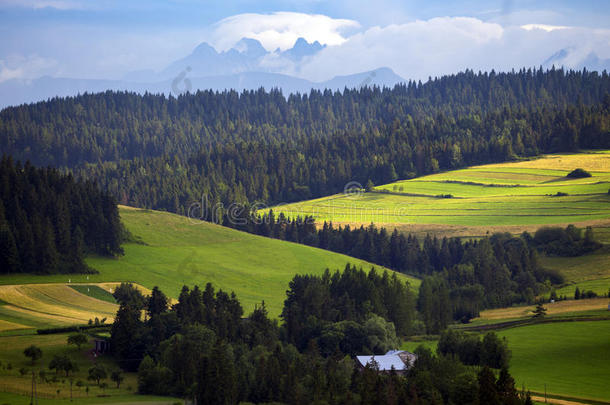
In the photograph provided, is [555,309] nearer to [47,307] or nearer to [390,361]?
[390,361]

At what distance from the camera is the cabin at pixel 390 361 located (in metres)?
69.8

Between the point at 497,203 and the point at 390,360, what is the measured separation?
98.2m

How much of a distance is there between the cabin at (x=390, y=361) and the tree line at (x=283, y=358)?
128cm

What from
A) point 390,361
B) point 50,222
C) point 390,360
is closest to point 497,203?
point 50,222

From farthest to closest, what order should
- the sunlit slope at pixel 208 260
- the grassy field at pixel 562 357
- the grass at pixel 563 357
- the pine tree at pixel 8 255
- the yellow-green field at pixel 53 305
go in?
the sunlit slope at pixel 208 260 → the pine tree at pixel 8 255 → the yellow-green field at pixel 53 305 → the grass at pixel 563 357 → the grassy field at pixel 562 357

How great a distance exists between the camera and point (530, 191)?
17112 cm

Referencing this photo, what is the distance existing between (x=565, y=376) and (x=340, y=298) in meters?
37.3

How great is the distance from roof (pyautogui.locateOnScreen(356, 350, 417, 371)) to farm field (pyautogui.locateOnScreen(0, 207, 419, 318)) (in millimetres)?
26924

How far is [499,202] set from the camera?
164625mm

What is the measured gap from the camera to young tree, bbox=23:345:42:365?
226 feet

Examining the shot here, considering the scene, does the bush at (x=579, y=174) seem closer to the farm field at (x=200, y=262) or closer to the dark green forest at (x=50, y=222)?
the farm field at (x=200, y=262)

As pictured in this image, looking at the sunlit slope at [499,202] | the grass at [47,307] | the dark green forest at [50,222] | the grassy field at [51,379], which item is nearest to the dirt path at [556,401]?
the grassy field at [51,379]

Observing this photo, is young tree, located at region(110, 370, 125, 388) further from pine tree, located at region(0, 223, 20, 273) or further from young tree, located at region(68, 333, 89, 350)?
pine tree, located at region(0, 223, 20, 273)

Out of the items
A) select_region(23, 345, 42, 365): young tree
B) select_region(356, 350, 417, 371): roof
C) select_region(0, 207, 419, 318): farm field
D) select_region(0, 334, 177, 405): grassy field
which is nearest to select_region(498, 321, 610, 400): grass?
select_region(356, 350, 417, 371): roof
